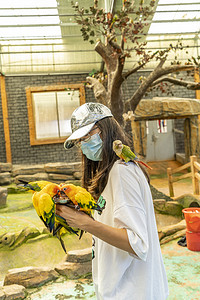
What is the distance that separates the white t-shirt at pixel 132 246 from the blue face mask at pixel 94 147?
13 centimetres

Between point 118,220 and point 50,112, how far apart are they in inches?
357

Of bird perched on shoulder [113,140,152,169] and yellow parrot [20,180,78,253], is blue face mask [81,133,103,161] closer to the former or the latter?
bird perched on shoulder [113,140,152,169]

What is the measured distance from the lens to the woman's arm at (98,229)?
82 centimetres

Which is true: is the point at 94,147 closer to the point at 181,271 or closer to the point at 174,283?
the point at 174,283

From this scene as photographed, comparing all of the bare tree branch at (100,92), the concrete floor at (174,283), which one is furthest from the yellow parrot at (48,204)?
the bare tree branch at (100,92)

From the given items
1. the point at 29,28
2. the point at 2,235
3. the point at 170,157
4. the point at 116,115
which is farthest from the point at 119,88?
the point at 170,157

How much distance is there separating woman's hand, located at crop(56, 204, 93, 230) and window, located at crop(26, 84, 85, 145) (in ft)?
28.7

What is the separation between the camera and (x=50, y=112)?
378 inches

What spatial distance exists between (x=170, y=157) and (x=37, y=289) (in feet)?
29.0

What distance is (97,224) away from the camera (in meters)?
0.84

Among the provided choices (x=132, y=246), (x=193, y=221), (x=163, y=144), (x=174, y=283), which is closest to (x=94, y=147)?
(x=132, y=246)

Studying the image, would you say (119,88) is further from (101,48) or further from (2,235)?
(2,235)

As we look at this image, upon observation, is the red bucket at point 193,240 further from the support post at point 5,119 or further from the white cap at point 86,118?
the support post at point 5,119

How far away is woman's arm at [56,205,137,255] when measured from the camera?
821mm
